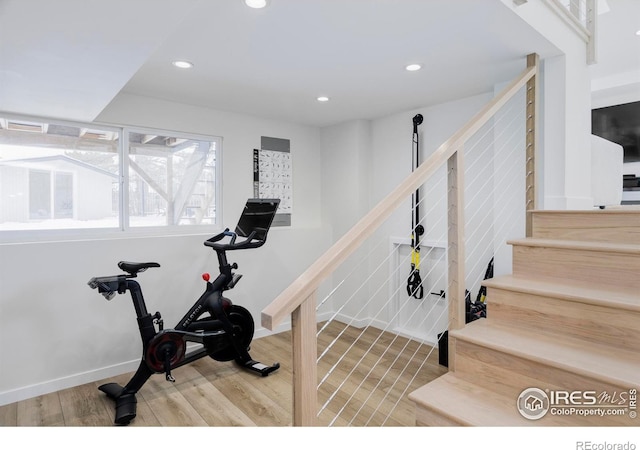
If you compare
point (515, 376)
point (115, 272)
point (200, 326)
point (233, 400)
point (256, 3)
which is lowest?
point (233, 400)

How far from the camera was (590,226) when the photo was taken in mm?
1972

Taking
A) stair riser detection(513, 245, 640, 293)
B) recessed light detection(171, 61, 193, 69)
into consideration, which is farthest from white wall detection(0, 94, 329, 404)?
stair riser detection(513, 245, 640, 293)

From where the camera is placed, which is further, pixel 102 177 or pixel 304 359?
pixel 102 177

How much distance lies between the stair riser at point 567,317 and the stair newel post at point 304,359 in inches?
43.8

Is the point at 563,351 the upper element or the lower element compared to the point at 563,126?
lower

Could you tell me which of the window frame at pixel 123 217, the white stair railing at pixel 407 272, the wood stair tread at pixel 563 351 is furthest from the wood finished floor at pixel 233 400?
the window frame at pixel 123 217

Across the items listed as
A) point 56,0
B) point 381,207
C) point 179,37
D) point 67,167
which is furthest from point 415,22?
point 67,167

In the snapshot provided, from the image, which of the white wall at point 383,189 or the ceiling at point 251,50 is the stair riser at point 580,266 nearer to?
the ceiling at point 251,50

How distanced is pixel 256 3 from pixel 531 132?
187cm

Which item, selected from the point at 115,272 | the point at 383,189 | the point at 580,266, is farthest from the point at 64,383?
the point at 580,266

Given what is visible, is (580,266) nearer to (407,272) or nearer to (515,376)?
(515,376)

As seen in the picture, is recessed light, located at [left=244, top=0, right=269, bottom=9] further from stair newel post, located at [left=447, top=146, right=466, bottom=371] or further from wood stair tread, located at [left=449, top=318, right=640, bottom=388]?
wood stair tread, located at [left=449, top=318, right=640, bottom=388]

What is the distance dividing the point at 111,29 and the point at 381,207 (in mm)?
1329

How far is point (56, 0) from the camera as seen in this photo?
50.3 inches
